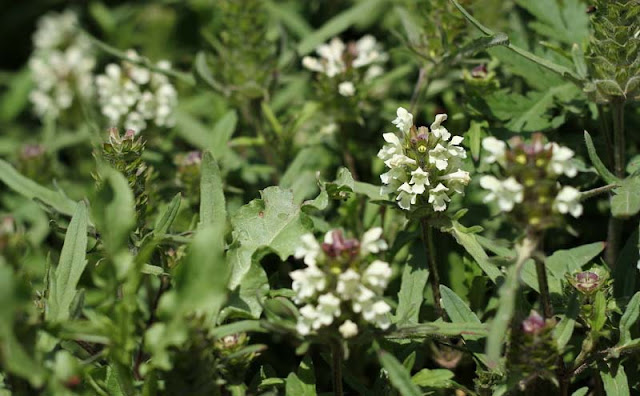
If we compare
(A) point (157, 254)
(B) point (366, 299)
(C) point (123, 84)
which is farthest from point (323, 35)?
(B) point (366, 299)

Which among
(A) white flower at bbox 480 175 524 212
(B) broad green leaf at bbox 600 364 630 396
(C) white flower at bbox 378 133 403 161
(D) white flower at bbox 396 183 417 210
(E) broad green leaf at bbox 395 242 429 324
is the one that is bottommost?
(E) broad green leaf at bbox 395 242 429 324

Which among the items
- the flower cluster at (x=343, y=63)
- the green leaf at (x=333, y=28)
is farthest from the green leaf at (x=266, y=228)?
the green leaf at (x=333, y=28)

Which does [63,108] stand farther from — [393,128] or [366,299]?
[366,299]

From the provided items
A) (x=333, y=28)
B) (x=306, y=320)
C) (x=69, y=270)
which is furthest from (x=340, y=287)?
(x=333, y=28)

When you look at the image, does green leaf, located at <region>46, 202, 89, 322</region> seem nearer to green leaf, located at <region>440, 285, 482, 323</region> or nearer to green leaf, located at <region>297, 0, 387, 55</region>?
green leaf, located at <region>440, 285, 482, 323</region>

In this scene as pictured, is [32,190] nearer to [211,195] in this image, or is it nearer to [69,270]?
[69,270]

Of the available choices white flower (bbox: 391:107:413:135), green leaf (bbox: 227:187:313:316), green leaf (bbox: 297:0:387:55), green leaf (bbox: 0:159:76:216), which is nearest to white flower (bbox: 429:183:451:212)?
white flower (bbox: 391:107:413:135)
